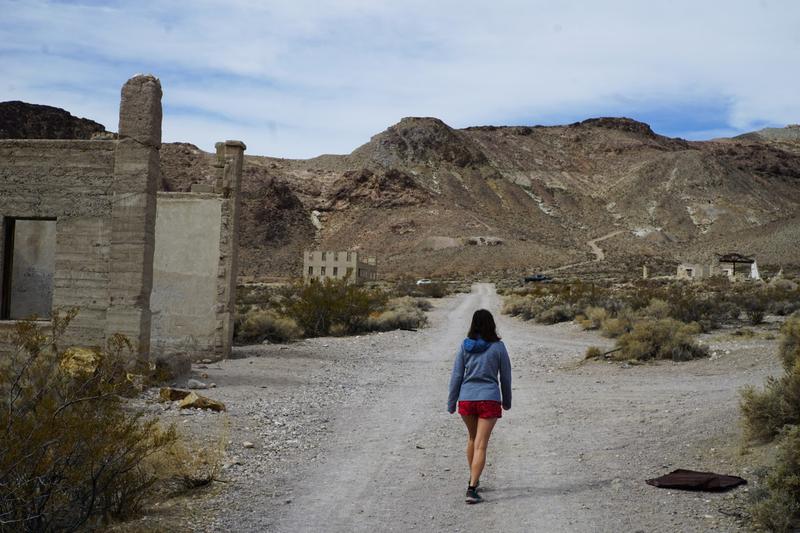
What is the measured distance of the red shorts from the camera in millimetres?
6691

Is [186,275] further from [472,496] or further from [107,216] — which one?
[472,496]

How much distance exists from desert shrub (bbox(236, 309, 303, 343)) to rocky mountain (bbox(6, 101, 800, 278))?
54368 mm

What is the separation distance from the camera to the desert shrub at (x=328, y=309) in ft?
76.1

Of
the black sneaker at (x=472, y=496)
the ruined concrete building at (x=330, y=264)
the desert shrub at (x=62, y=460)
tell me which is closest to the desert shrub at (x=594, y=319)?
the black sneaker at (x=472, y=496)

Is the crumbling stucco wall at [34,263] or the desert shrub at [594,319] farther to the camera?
the desert shrub at [594,319]

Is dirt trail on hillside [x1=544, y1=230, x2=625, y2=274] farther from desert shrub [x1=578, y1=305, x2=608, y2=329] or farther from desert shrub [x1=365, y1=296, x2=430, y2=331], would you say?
desert shrub [x1=578, y1=305, x2=608, y2=329]

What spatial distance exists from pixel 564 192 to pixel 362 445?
363ft

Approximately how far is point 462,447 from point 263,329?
41.5ft

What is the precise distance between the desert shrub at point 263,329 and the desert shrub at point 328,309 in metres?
1.85

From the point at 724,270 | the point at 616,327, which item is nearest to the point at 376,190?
the point at 724,270

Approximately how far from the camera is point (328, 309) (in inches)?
923

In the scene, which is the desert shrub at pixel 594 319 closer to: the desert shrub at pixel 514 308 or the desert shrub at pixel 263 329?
the desert shrub at pixel 514 308

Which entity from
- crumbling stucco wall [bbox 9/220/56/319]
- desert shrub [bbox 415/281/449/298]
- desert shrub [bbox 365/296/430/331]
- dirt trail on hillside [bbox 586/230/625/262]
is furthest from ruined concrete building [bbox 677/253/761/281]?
crumbling stucco wall [bbox 9/220/56/319]

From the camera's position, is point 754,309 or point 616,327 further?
point 754,309
